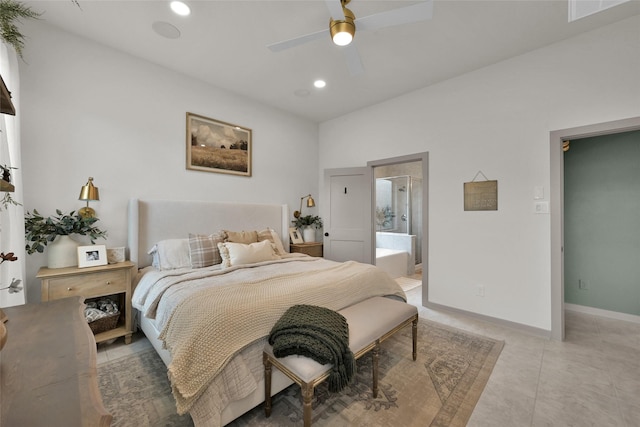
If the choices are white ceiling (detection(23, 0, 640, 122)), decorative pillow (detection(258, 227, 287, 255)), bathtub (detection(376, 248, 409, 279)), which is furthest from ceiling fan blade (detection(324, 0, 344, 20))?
bathtub (detection(376, 248, 409, 279))

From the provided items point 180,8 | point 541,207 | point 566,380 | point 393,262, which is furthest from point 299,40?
point 393,262

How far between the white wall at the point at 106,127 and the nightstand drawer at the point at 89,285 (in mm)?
462

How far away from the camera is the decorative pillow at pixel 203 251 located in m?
2.73

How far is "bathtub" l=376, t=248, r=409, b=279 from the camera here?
15.3 feet

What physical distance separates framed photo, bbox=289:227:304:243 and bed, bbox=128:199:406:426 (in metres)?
0.79

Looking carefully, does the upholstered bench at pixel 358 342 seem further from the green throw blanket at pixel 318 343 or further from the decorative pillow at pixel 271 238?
the decorative pillow at pixel 271 238

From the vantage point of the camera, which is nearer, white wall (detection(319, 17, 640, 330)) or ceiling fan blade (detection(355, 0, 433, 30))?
ceiling fan blade (detection(355, 0, 433, 30))

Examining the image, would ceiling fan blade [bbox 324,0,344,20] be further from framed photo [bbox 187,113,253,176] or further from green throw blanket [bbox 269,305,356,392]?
framed photo [bbox 187,113,253,176]

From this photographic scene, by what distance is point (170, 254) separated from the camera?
9.02 ft

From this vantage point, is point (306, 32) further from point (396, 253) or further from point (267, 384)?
point (396, 253)

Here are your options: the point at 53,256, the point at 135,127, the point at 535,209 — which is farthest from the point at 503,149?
the point at 53,256

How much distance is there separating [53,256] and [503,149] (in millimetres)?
4701

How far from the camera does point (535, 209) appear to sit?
2746mm

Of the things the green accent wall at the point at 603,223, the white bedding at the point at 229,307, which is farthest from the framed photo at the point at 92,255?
the green accent wall at the point at 603,223
